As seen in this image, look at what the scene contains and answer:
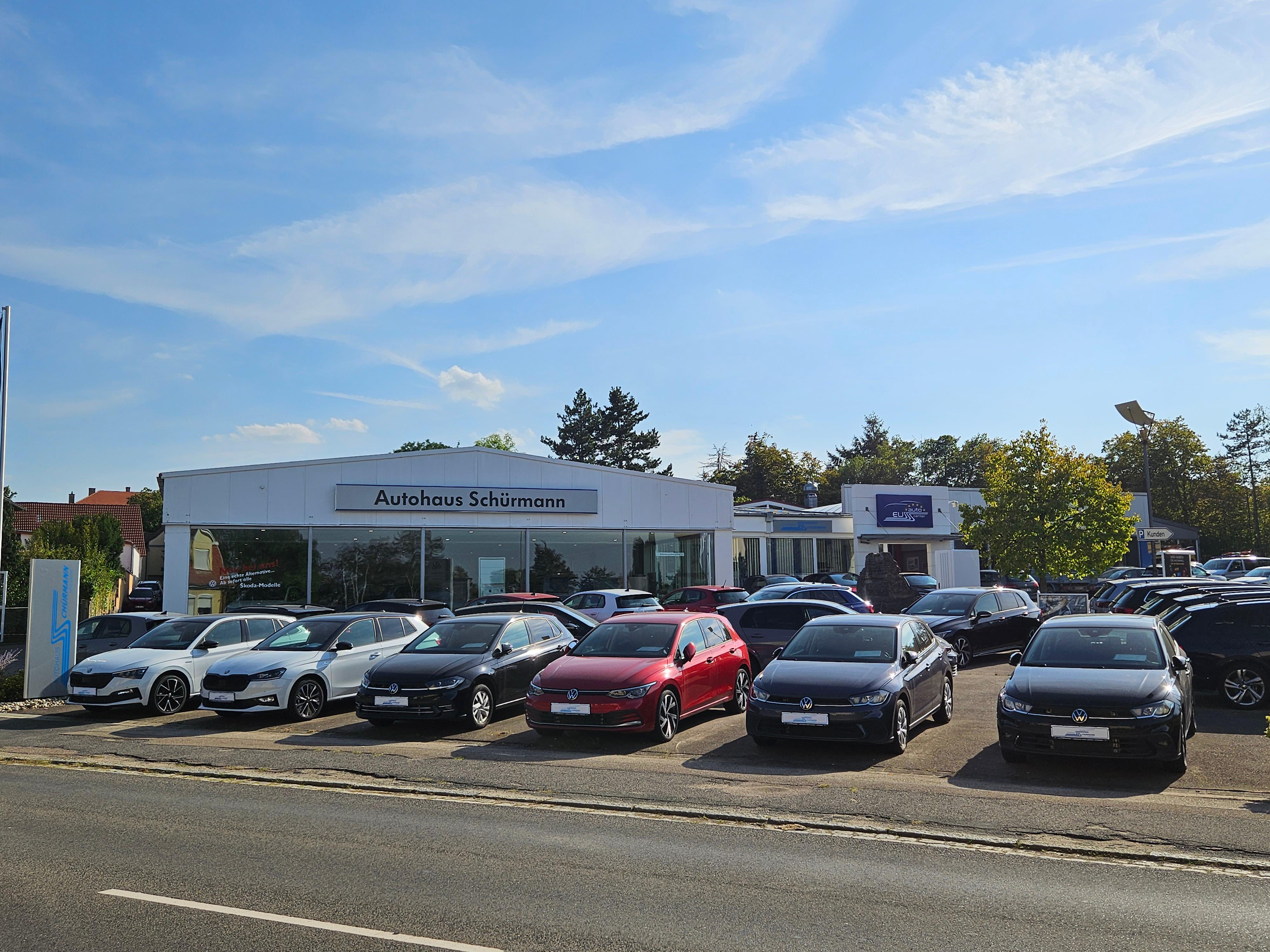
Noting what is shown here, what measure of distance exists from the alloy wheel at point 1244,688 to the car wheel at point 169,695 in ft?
51.1

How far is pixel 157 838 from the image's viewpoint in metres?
7.46

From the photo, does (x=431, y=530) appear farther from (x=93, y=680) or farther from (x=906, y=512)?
(x=906, y=512)

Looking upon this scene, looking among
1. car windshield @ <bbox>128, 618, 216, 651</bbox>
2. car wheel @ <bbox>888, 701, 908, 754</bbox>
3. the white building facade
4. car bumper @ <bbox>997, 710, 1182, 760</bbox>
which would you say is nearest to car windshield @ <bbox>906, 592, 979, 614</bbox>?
car wheel @ <bbox>888, 701, 908, 754</bbox>

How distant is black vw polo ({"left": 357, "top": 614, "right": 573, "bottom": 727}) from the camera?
505 inches

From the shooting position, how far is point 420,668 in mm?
13211

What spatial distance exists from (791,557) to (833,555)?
8.29 ft

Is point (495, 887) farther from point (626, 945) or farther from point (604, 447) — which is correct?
point (604, 447)

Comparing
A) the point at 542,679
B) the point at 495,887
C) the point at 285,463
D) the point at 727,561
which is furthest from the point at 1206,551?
the point at 495,887

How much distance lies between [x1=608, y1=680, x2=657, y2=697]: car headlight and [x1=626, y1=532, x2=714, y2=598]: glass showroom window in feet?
63.1

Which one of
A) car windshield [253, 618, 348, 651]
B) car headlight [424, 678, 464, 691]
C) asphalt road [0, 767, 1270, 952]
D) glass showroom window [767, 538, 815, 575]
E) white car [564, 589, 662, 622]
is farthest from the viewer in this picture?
glass showroom window [767, 538, 815, 575]

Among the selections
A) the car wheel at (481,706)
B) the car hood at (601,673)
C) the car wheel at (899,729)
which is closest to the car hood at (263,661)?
the car wheel at (481,706)

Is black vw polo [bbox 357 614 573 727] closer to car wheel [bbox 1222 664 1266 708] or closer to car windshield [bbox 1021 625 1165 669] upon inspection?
car windshield [bbox 1021 625 1165 669]

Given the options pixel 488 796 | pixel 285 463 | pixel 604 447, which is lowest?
pixel 488 796

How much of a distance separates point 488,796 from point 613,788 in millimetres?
1180
